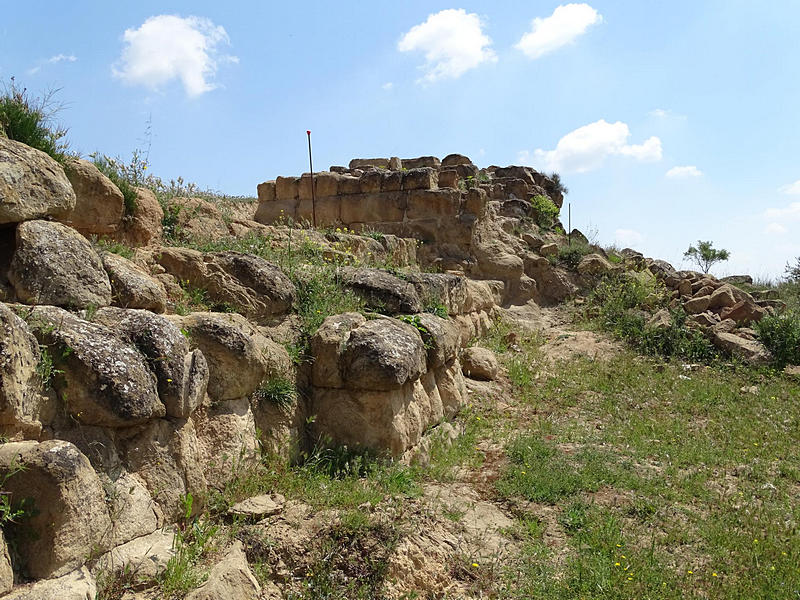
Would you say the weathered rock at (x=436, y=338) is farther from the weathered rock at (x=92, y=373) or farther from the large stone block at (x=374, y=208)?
the large stone block at (x=374, y=208)

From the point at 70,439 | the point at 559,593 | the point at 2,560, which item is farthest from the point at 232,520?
the point at 559,593

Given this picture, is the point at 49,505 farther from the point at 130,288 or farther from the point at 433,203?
the point at 433,203

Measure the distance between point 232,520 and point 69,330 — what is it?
1449 millimetres

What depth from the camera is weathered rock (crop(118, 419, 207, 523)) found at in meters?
3.33

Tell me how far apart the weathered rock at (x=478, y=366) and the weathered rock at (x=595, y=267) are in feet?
17.2

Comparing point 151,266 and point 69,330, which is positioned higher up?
point 151,266

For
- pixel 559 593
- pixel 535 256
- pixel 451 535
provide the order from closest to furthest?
pixel 559 593 < pixel 451 535 < pixel 535 256

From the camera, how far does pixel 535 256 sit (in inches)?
494

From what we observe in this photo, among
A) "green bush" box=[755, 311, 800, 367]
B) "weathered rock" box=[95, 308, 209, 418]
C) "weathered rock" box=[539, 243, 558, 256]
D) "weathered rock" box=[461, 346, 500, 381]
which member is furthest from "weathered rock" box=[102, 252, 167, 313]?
"weathered rock" box=[539, 243, 558, 256]

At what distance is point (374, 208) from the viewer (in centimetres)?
1150

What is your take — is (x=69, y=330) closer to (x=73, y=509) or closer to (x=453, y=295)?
(x=73, y=509)

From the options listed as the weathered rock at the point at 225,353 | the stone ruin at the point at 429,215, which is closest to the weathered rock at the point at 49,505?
the weathered rock at the point at 225,353

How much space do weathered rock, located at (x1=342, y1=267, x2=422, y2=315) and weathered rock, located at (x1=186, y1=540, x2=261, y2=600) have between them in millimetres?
3002

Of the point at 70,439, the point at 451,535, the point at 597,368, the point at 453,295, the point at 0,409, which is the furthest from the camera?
the point at 597,368
